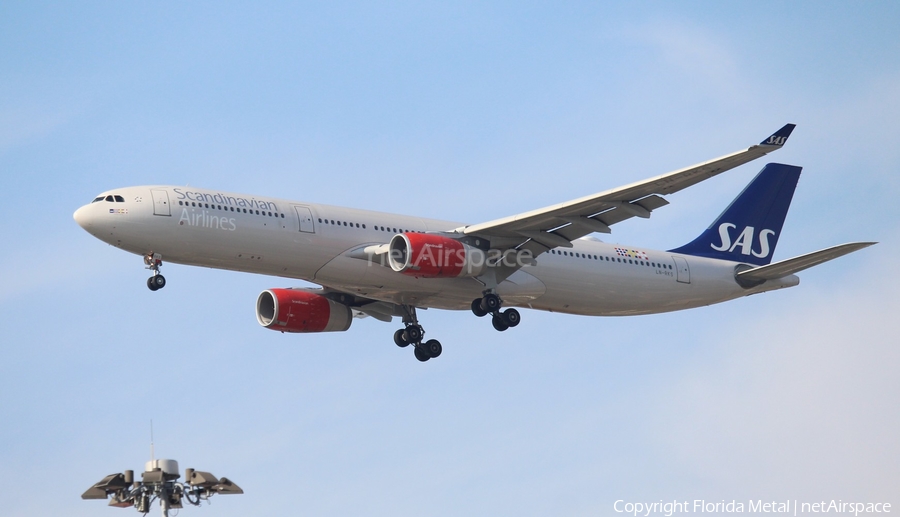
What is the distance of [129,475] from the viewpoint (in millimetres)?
34844

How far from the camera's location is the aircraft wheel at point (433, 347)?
177 ft

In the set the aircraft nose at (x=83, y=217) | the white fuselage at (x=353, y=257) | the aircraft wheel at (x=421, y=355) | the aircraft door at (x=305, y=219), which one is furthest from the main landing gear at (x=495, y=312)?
the aircraft nose at (x=83, y=217)

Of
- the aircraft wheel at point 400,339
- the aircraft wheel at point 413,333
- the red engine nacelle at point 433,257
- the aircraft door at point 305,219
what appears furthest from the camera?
the aircraft wheel at point 400,339

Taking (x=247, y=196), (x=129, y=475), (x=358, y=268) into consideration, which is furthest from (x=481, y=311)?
(x=129, y=475)

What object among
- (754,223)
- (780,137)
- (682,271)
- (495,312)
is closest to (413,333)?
(495,312)

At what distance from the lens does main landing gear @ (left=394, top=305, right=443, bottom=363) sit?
53719 millimetres

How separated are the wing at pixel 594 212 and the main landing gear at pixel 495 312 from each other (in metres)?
2.02

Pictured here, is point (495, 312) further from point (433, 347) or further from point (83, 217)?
point (83, 217)

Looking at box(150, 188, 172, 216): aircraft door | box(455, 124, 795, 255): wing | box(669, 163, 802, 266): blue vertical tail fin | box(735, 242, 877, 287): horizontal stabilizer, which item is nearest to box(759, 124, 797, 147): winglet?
box(455, 124, 795, 255): wing

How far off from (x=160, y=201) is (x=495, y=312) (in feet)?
43.3

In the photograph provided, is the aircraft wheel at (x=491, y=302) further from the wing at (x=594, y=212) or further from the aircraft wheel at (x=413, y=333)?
the aircraft wheel at (x=413, y=333)

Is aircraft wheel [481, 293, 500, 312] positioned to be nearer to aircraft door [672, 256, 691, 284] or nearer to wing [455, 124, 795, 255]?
wing [455, 124, 795, 255]

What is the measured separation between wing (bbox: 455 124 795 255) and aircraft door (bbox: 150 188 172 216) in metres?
10.8

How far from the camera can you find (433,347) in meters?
54.0
